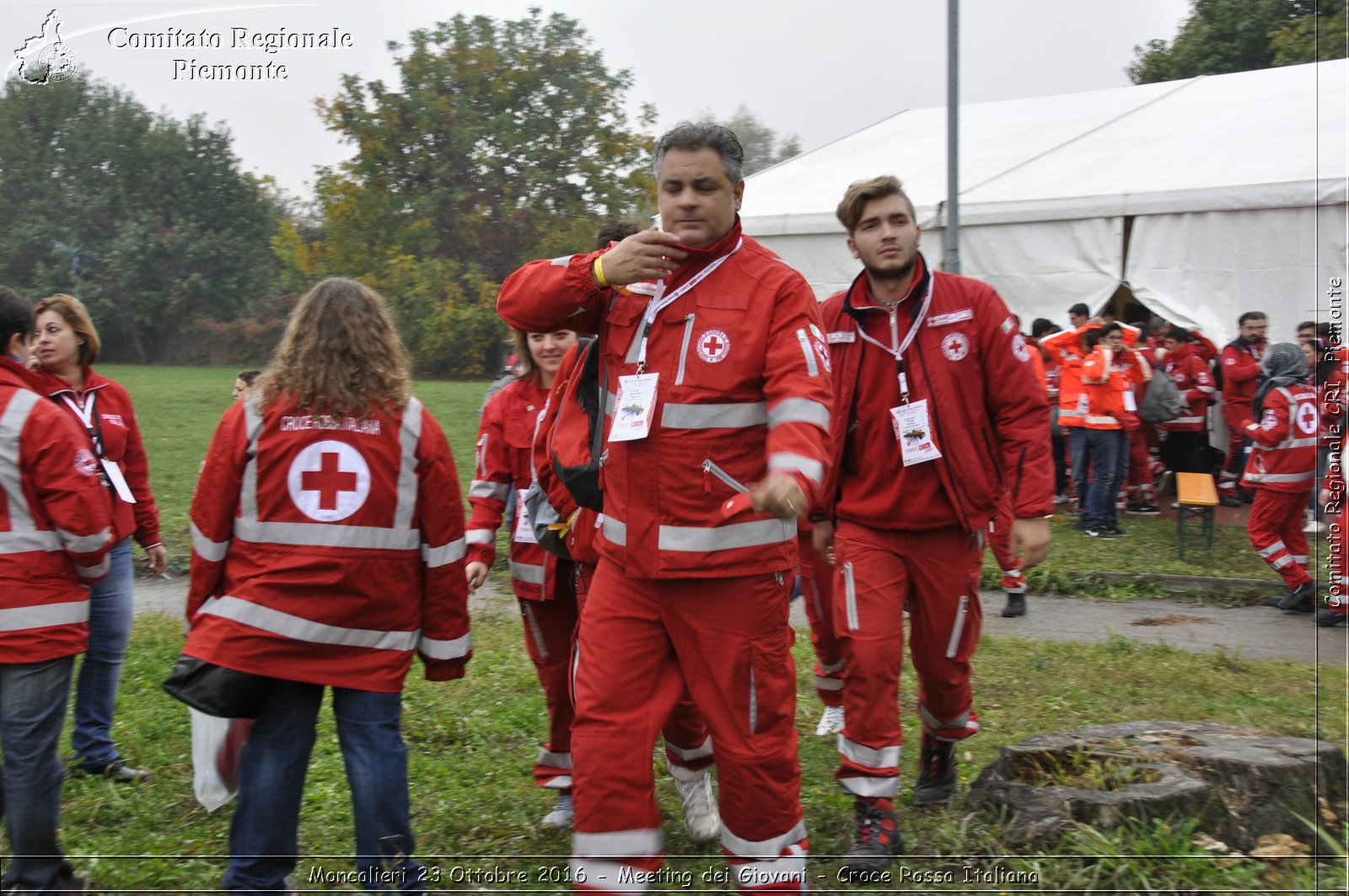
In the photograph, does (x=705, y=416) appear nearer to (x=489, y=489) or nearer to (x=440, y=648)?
(x=440, y=648)

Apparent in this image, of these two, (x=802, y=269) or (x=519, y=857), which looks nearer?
(x=519, y=857)

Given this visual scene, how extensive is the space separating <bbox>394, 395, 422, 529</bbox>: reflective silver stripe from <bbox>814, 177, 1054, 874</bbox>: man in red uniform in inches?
69.2

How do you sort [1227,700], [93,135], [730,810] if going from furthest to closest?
[93,135] → [1227,700] → [730,810]

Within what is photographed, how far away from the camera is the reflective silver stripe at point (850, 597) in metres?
4.34

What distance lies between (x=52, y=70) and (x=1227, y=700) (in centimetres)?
762

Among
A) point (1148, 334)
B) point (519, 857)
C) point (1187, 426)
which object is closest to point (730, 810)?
point (519, 857)

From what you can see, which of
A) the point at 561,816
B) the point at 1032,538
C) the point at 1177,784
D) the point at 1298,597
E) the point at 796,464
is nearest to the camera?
the point at 796,464

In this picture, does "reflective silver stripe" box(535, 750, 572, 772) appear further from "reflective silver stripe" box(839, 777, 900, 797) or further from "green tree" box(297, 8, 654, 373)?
"green tree" box(297, 8, 654, 373)

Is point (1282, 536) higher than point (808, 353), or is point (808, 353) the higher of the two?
point (808, 353)

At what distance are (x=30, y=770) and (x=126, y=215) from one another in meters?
29.3

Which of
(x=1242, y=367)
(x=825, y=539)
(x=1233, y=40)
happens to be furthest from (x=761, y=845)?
(x=1233, y=40)

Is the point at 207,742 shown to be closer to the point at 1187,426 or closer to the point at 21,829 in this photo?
the point at 21,829

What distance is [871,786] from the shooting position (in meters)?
4.22

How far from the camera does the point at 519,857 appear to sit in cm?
429
